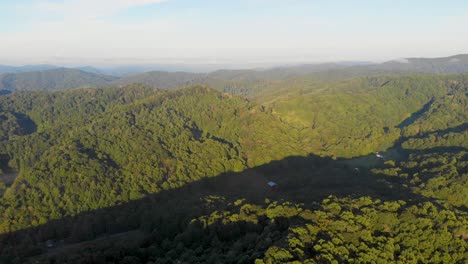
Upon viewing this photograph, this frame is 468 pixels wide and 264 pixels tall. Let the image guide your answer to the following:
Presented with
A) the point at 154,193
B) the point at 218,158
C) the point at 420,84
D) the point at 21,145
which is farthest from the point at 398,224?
the point at 420,84

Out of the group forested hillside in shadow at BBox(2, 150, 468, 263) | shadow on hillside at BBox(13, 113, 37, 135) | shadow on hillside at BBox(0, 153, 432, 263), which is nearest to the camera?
forested hillside in shadow at BBox(2, 150, 468, 263)

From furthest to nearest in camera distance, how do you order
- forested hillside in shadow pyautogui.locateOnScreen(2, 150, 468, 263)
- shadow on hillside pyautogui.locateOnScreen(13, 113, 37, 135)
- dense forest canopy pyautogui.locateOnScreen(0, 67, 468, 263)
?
1. shadow on hillside pyautogui.locateOnScreen(13, 113, 37, 135)
2. dense forest canopy pyautogui.locateOnScreen(0, 67, 468, 263)
3. forested hillside in shadow pyautogui.locateOnScreen(2, 150, 468, 263)

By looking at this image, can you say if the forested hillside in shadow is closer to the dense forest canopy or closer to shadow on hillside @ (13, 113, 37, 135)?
the dense forest canopy

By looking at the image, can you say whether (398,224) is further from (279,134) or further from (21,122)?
(21,122)

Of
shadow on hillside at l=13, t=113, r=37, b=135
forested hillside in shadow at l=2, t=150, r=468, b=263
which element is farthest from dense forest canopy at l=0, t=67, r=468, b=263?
shadow on hillside at l=13, t=113, r=37, b=135

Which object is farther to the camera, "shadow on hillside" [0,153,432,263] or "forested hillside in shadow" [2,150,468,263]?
"shadow on hillside" [0,153,432,263]

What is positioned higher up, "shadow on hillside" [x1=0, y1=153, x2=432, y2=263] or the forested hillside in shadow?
the forested hillside in shadow

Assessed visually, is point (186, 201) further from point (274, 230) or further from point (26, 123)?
point (26, 123)
